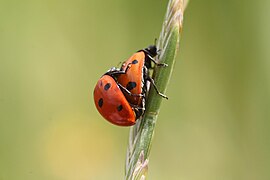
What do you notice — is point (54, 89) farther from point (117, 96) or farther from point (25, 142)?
point (117, 96)

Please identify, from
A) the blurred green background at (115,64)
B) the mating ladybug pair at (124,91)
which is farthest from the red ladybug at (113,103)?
the blurred green background at (115,64)

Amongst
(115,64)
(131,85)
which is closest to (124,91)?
(131,85)

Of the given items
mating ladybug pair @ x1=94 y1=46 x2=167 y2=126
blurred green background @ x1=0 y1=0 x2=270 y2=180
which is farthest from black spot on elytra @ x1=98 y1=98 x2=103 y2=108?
blurred green background @ x1=0 y1=0 x2=270 y2=180

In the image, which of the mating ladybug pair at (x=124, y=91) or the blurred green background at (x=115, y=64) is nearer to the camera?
the mating ladybug pair at (x=124, y=91)

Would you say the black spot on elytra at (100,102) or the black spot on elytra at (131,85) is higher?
the black spot on elytra at (131,85)

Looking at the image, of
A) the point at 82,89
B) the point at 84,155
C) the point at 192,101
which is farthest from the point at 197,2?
the point at 84,155

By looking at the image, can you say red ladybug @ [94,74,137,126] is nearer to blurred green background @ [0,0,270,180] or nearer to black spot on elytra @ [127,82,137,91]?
black spot on elytra @ [127,82,137,91]

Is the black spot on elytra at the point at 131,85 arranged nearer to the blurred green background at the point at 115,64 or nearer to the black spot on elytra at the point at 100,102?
the black spot on elytra at the point at 100,102

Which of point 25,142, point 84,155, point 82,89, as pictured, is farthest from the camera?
point 82,89
